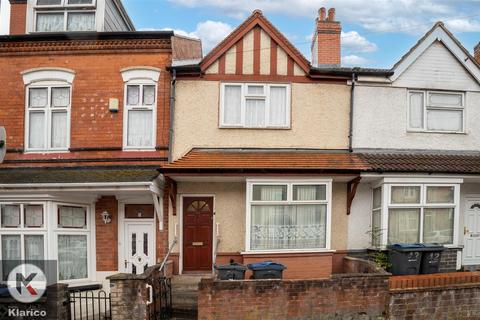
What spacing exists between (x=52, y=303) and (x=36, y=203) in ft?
10.3

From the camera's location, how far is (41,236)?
10.0 meters

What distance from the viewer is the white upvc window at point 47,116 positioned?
Answer: 35.8ft

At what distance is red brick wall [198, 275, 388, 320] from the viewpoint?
7.67 meters

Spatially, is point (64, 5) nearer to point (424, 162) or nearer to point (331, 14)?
point (331, 14)

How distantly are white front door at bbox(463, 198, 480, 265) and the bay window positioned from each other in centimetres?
1050

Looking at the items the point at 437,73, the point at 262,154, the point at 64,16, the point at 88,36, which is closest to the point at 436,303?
the point at 262,154

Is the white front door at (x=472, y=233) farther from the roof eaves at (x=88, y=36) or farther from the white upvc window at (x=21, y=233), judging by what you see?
the white upvc window at (x=21, y=233)

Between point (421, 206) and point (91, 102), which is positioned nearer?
point (421, 206)

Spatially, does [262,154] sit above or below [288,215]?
above

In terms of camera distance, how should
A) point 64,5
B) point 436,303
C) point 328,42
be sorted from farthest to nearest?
point 328,42, point 64,5, point 436,303

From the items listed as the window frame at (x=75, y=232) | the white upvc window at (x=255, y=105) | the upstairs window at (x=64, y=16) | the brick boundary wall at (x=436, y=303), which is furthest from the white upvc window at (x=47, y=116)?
the brick boundary wall at (x=436, y=303)

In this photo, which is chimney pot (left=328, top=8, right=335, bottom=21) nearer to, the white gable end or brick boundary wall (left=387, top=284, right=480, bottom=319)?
the white gable end

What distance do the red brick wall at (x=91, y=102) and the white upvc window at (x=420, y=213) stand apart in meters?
6.07

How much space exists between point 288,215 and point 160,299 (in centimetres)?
373
